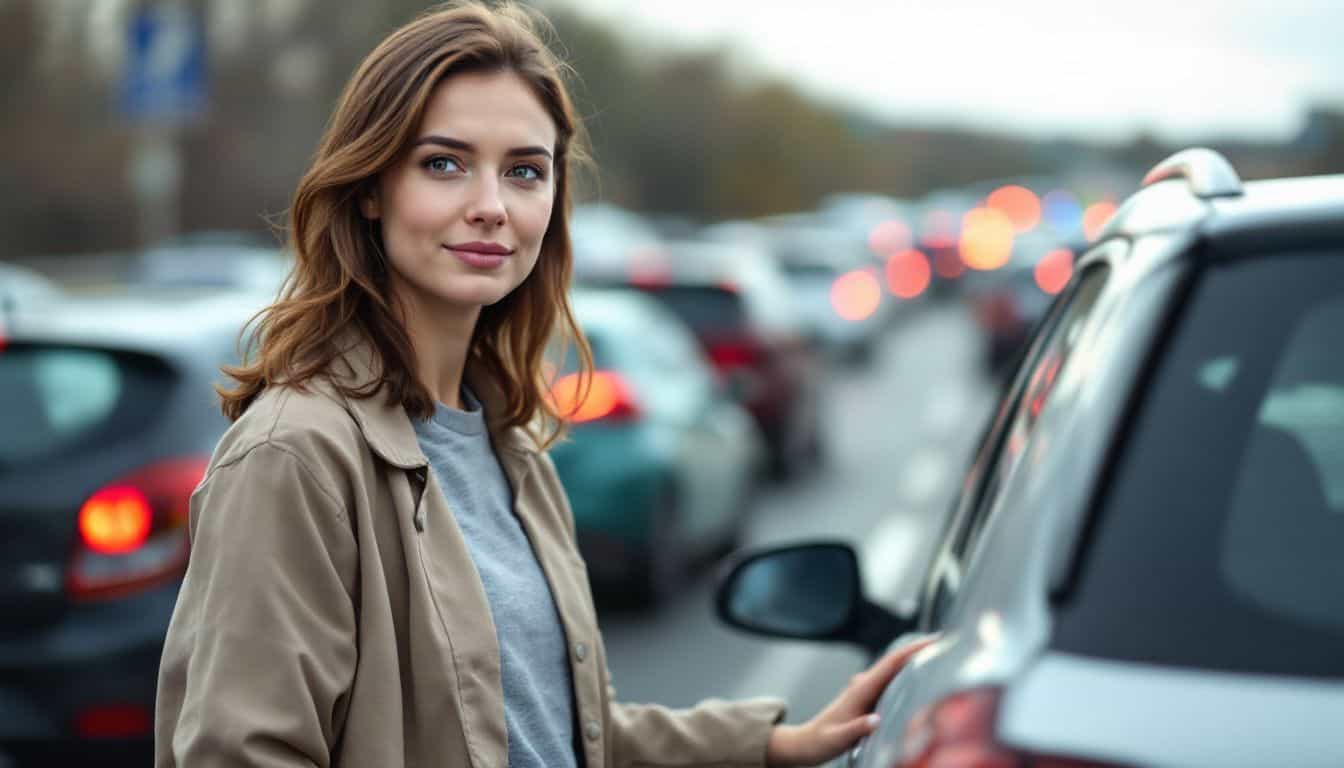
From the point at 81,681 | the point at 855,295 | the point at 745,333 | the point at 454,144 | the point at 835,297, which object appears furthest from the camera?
the point at 855,295

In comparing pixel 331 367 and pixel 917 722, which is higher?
pixel 331 367

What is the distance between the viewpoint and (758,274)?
13.3m

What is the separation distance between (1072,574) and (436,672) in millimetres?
814

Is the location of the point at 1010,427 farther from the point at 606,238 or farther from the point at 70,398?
the point at 606,238

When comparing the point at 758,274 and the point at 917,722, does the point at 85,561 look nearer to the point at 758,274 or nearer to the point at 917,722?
the point at 917,722

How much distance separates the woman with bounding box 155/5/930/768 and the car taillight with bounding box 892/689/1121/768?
0.64 metres

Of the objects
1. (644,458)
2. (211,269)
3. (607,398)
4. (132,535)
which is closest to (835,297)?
(211,269)

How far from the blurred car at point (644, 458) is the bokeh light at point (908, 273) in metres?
19.4

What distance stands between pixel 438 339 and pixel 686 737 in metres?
0.72

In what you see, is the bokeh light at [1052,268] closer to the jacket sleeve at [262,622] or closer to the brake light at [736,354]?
the brake light at [736,354]

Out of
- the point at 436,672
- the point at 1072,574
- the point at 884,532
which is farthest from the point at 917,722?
the point at 884,532

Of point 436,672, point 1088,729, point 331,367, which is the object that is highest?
point 331,367

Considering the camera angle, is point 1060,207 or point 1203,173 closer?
point 1203,173

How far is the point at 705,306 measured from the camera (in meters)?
12.5
